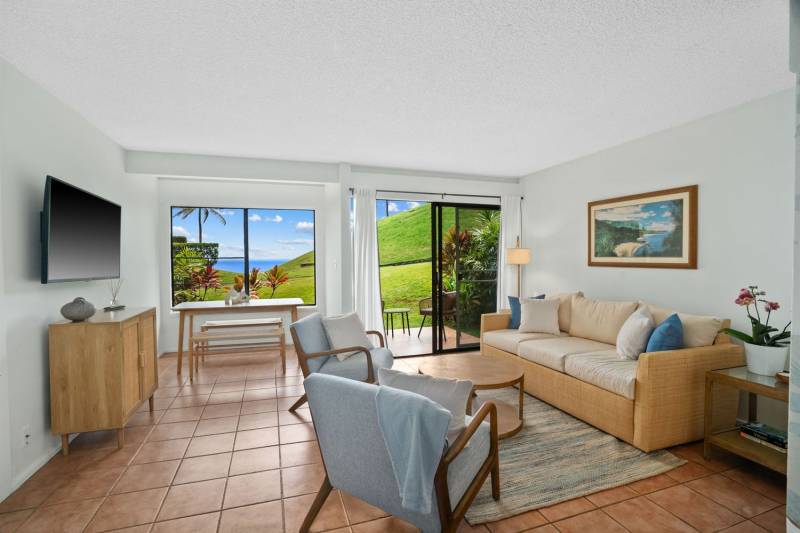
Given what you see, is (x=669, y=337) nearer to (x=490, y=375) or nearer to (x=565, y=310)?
(x=490, y=375)

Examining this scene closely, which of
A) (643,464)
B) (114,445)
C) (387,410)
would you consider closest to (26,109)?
(114,445)

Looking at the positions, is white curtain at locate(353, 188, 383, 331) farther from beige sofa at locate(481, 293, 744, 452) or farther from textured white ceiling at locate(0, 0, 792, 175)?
beige sofa at locate(481, 293, 744, 452)

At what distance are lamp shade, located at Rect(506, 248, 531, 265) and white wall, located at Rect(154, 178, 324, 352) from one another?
8.03 feet

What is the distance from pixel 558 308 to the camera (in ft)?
14.8

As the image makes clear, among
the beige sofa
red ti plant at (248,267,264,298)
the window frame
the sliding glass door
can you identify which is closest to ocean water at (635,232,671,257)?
the beige sofa

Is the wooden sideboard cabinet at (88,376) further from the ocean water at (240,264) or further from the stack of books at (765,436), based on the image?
the stack of books at (765,436)

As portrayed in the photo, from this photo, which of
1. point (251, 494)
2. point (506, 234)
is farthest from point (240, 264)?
point (251, 494)

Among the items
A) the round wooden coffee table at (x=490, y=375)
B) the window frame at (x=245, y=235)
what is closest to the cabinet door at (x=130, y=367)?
the round wooden coffee table at (x=490, y=375)

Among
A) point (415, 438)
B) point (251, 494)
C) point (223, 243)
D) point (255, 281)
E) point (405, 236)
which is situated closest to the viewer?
point (415, 438)

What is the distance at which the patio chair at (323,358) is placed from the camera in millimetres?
3277

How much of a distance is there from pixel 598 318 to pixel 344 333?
2538 mm

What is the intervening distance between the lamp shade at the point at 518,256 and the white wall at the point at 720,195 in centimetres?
80

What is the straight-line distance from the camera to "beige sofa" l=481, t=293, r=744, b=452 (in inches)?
108

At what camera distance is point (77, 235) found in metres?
2.93
